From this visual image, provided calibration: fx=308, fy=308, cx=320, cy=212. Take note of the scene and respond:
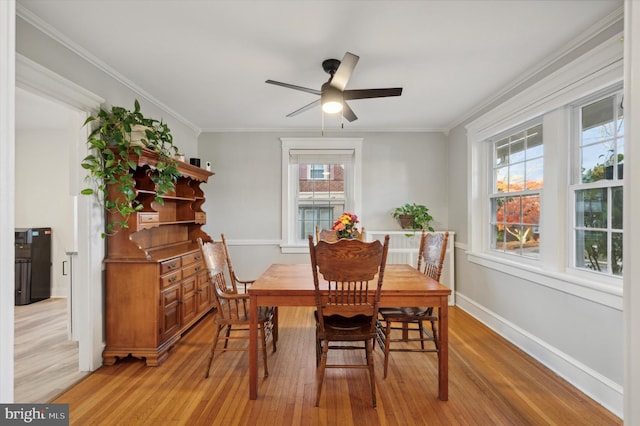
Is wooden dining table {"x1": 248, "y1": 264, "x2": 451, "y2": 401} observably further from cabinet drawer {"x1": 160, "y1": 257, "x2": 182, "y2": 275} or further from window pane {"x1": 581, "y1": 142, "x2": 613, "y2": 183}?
window pane {"x1": 581, "y1": 142, "x2": 613, "y2": 183}

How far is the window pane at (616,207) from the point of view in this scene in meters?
2.08

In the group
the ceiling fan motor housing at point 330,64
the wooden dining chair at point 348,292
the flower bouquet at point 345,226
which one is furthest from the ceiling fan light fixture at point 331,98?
the wooden dining chair at point 348,292

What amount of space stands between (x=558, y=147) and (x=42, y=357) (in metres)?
4.73

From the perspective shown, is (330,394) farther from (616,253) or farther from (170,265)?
(616,253)

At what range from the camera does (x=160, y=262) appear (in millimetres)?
2645

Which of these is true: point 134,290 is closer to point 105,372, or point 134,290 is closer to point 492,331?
point 105,372

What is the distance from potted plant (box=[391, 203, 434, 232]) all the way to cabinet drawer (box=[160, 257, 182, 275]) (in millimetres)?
2912

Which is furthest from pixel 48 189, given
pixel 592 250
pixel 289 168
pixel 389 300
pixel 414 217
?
pixel 592 250

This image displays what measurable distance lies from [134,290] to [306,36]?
245 centimetres

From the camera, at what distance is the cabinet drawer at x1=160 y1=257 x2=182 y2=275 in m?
2.69

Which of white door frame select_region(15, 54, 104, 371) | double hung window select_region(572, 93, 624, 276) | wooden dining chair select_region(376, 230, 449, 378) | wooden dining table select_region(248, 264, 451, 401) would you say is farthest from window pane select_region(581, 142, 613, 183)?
white door frame select_region(15, 54, 104, 371)

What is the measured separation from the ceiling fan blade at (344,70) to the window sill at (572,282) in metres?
2.24

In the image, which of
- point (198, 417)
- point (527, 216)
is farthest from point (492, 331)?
point (198, 417)

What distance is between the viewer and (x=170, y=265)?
2.83 meters
